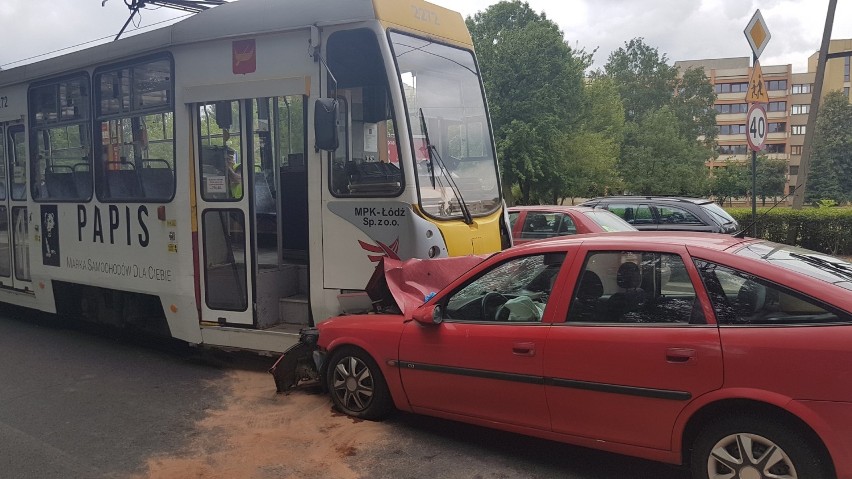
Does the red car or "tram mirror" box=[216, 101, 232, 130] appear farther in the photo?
"tram mirror" box=[216, 101, 232, 130]

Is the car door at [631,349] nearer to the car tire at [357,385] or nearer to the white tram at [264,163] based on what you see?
the car tire at [357,385]

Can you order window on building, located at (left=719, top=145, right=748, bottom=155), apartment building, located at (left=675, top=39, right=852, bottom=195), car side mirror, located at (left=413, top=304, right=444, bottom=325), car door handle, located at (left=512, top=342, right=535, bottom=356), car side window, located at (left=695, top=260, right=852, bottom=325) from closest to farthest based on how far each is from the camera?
1. car side window, located at (left=695, top=260, right=852, bottom=325)
2. car door handle, located at (left=512, top=342, right=535, bottom=356)
3. car side mirror, located at (left=413, top=304, right=444, bottom=325)
4. apartment building, located at (left=675, top=39, right=852, bottom=195)
5. window on building, located at (left=719, top=145, right=748, bottom=155)

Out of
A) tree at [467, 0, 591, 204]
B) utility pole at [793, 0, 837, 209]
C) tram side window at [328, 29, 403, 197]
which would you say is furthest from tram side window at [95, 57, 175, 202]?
tree at [467, 0, 591, 204]

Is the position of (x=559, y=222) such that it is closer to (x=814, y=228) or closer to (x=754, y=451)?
(x=754, y=451)

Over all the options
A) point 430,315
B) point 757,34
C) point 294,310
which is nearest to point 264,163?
point 294,310

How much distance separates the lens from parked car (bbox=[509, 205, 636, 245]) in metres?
10.6

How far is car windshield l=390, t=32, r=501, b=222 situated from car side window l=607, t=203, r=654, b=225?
23.7 feet

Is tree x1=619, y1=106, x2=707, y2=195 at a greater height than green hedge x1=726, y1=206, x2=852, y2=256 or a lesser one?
greater

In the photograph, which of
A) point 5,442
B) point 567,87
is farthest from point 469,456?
point 567,87

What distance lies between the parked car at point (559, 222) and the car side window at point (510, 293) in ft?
19.7

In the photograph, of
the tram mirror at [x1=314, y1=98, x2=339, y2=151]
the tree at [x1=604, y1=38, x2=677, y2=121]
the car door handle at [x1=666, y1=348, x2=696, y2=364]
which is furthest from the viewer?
the tree at [x1=604, y1=38, x2=677, y2=121]

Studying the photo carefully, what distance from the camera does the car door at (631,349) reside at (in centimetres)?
354

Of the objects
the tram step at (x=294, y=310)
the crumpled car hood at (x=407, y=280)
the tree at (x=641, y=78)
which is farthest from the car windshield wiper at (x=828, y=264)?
the tree at (x=641, y=78)

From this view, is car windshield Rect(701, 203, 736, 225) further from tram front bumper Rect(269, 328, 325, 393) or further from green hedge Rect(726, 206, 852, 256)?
tram front bumper Rect(269, 328, 325, 393)
